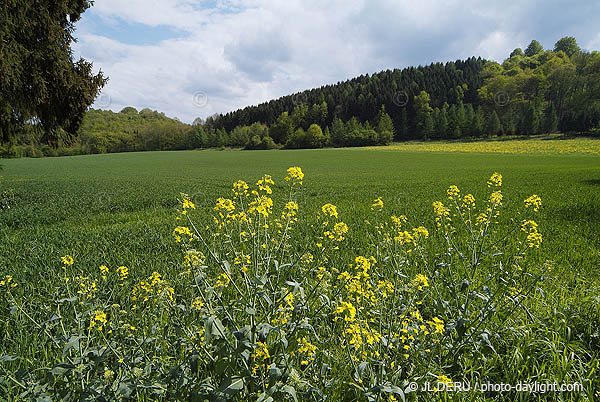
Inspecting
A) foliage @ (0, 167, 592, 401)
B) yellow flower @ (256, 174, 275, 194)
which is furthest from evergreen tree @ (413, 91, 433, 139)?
yellow flower @ (256, 174, 275, 194)

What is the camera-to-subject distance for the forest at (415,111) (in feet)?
255

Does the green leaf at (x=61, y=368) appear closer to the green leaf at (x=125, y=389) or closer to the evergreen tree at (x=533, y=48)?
the green leaf at (x=125, y=389)

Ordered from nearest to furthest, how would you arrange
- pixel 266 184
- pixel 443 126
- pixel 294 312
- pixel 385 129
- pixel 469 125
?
pixel 294 312 → pixel 266 184 → pixel 469 125 → pixel 443 126 → pixel 385 129

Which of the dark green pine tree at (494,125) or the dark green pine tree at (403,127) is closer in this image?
the dark green pine tree at (494,125)

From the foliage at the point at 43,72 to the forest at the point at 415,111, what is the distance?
258ft

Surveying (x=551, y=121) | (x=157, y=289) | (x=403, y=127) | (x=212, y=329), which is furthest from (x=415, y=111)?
(x=212, y=329)

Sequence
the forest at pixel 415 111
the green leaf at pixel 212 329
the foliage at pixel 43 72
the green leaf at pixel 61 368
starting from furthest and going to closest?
the forest at pixel 415 111, the foliage at pixel 43 72, the green leaf at pixel 61 368, the green leaf at pixel 212 329

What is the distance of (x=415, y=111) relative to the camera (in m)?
104

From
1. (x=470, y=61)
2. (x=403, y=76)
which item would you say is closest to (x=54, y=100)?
(x=403, y=76)

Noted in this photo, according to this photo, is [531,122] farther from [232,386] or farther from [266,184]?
[232,386]

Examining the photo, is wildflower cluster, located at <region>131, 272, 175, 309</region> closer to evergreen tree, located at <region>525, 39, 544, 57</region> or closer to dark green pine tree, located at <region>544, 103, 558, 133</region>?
dark green pine tree, located at <region>544, 103, 558, 133</region>

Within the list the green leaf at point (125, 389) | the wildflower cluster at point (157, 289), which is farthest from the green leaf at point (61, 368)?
the wildflower cluster at point (157, 289)

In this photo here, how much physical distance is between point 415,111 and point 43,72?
366ft

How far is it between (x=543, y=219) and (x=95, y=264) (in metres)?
10.6
